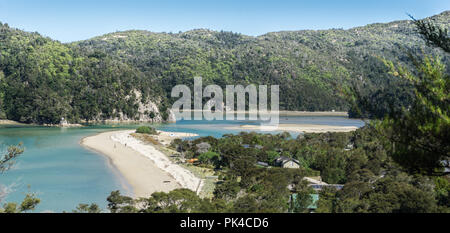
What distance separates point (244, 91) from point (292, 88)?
21.6 meters

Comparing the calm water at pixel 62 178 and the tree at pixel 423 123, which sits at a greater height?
the tree at pixel 423 123

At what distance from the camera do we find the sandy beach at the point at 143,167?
105 ft

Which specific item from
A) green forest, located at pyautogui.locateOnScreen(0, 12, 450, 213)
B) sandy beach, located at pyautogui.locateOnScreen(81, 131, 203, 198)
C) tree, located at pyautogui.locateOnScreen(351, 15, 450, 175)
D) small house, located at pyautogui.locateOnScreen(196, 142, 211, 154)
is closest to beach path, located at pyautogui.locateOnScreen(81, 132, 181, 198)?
sandy beach, located at pyautogui.locateOnScreen(81, 131, 203, 198)

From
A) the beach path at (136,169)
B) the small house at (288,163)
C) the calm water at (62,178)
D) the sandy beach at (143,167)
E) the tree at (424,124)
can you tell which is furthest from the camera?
the small house at (288,163)

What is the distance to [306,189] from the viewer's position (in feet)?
87.5

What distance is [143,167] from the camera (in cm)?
4144

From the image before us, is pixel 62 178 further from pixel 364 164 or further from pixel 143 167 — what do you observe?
pixel 364 164

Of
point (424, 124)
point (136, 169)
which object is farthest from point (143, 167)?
point (424, 124)

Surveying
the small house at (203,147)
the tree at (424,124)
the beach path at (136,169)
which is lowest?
the beach path at (136,169)

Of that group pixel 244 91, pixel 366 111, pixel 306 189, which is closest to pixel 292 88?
pixel 244 91

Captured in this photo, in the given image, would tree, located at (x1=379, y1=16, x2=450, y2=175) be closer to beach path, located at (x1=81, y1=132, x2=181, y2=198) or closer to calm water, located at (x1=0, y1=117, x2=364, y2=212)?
calm water, located at (x1=0, y1=117, x2=364, y2=212)

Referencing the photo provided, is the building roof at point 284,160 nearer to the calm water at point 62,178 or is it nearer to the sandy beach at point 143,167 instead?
the sandy beach at point 143,167

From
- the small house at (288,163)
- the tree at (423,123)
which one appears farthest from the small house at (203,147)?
the tree at (423,123)

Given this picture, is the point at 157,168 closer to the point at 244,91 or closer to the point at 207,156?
the point at 207,156
